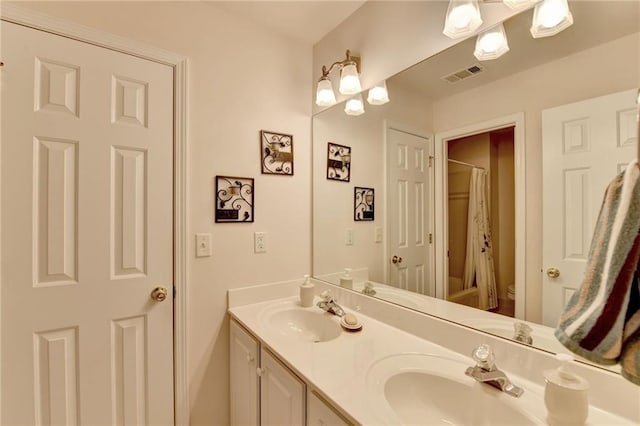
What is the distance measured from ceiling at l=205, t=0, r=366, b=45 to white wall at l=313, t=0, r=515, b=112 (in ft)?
0.18

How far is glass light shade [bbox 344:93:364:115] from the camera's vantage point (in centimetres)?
157

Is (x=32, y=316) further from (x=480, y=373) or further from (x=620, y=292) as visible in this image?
(x=620, y=292)

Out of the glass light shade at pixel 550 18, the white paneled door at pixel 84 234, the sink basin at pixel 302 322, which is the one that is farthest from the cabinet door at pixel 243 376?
the glass light shade at pixel 550 18

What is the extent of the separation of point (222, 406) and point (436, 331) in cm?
120

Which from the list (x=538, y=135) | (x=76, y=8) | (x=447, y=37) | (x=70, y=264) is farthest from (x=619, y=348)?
(x=76, y=8)

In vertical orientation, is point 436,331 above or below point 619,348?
below

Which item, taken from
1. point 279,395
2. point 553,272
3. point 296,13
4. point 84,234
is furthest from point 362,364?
point 296,13

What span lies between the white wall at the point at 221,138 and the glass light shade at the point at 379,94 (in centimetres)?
52

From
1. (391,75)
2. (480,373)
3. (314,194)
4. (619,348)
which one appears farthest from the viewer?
(314,194)

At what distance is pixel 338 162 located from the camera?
5.70 feet

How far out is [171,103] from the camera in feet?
4.53

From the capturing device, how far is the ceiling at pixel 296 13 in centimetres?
148

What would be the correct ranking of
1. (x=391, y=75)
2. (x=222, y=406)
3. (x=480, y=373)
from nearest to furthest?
(x=480, y=373), (x=391, y=75), (x=222, y=406)

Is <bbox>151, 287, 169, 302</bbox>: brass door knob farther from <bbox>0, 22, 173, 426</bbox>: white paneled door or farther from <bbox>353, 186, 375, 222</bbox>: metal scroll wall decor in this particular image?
<bbox>353, 186, 375, 222</bbox>: metal scroll wall decor
